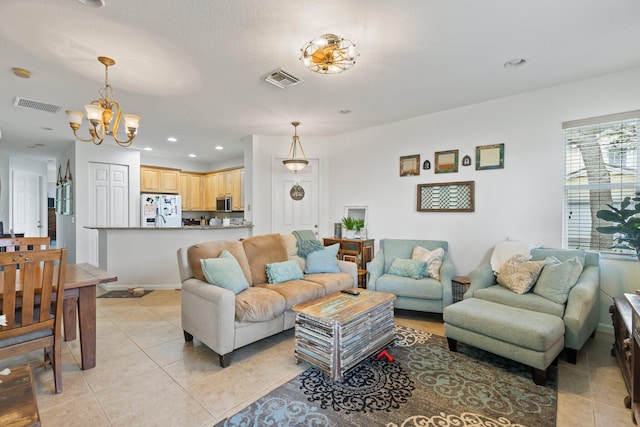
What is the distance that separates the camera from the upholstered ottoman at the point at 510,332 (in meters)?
2.09

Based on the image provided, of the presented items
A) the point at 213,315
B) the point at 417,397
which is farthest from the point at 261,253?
the point at 417,397

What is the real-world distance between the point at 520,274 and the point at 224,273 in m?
2.79

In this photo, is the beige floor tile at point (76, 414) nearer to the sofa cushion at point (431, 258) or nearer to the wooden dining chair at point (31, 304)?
the wooden dining chair at point (31, 304)

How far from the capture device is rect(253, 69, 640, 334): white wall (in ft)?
10.3

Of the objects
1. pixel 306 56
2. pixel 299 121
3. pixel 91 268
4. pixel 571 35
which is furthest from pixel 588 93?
pixel 91 268

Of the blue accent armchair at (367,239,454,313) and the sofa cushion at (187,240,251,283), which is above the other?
the sofa cushion at (187,240,251,283)

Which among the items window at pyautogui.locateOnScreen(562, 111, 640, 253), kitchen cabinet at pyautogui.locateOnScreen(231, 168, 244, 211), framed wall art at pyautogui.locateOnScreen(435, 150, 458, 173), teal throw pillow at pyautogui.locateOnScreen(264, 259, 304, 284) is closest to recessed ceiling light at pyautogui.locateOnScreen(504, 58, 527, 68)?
window at pyautogui.locateOnScreen(562, 111, 640, 253)

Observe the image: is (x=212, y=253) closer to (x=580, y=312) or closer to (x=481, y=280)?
(x=481, y=280)

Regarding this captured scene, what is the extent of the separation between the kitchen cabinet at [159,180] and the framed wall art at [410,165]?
18.5ft

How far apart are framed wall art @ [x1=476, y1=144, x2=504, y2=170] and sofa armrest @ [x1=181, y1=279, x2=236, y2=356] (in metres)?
3.39

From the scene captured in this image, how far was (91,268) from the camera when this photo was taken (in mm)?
2625

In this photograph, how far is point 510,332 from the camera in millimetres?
2197

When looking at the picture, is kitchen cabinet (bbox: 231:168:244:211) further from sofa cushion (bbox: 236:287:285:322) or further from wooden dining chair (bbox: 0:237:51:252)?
sofa cushion (bbox: 236:287:285:322)

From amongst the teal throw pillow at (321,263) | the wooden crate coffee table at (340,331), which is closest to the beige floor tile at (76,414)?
the wooden crate coffee table at (340,331)
